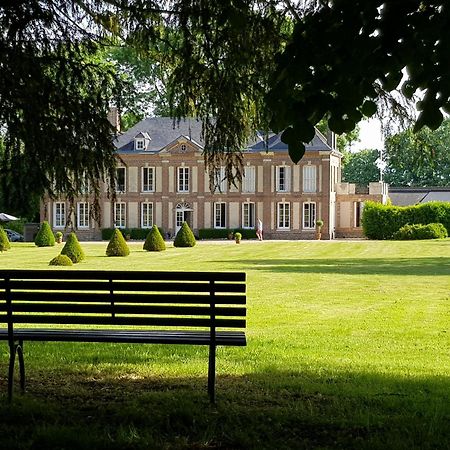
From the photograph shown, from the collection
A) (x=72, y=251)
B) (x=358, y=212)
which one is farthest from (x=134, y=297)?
(x=358, y=212)

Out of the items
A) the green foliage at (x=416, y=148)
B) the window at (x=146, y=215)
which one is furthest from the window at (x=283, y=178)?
the green foliage at (x=416, y=148)

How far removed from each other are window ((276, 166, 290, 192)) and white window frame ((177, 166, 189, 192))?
588 cm

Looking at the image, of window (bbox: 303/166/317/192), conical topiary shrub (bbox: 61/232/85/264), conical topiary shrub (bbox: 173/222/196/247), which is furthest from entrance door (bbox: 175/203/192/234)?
conical topiary shrub (bbox: 61/232/85/264)

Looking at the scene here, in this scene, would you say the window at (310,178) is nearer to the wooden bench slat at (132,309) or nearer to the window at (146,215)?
the window at (146,215)

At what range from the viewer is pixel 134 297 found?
15.5 feet

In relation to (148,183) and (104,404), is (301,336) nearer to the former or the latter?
(104,404)

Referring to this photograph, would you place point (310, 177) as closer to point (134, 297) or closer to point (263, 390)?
point (263, 390)

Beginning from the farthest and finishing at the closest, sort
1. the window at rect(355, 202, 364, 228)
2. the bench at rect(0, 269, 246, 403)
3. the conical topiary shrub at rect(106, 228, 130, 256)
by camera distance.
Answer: the window at rect(355, 202, 364, 228), the conical topiary shrub at rect(106, 228, 130, 256), the bench at rect(0, 269, 246, 403)

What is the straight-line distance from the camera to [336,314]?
10570 millimetres

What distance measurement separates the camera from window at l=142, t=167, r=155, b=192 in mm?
49372

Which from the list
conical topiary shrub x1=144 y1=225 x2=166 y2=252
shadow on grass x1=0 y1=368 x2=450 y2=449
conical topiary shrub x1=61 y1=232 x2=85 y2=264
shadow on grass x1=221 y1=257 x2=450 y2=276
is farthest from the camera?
conical topiary shrub x1=144 y1=225 x2=166 y2=252

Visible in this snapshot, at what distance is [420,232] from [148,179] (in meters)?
18.0

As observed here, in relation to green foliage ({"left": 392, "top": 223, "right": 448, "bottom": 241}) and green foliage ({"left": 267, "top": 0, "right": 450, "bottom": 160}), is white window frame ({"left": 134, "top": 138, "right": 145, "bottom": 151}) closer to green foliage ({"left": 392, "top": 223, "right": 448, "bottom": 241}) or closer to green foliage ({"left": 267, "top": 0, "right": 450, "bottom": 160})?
green foliage ({"left": 392, "top": 223, "right": 448, "bottom": 241})

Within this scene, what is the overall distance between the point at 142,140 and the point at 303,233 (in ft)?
39.3
